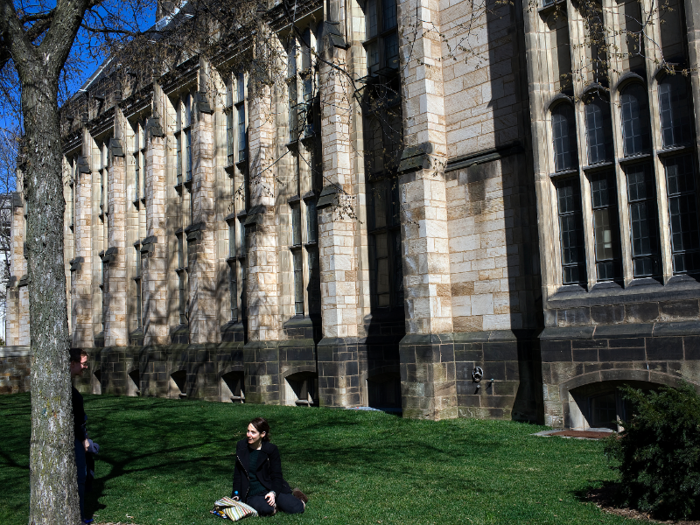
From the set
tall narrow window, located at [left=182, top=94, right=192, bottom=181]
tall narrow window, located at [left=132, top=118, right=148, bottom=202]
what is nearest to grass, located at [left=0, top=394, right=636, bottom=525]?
tall narrow window, located at [left=182, top=94, right=192, bottom=181]

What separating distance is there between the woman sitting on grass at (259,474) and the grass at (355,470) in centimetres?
18

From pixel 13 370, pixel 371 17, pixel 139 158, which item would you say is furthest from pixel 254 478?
pixel 13 370

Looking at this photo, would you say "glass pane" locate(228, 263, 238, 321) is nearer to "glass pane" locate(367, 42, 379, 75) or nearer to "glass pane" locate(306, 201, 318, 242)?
"glass pane" locate(306, 201, 318, 242)

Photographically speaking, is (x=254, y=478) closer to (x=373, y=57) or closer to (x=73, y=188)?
(x=373, y=57)

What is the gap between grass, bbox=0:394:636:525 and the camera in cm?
703

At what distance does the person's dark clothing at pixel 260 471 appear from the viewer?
7035 mm

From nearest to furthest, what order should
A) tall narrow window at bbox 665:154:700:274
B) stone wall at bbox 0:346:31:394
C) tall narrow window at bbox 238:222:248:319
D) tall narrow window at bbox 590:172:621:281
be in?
tall narrow window at bbox 665:154:700:274 < tall narrow window at bbox 590:172:621:281 < tall narrow window at bbox 238:222:248:319 < stone wall at bbox 0:346:31:394

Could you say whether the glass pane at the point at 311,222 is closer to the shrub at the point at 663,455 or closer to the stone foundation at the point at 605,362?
the stone foundation at the point at 605,362

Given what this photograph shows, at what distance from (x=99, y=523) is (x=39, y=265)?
277 cm

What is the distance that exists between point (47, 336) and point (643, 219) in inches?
353

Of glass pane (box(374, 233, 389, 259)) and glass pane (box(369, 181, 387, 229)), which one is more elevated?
glass pane (box(369, 181, 387, 229))

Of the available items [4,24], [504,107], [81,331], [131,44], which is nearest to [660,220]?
[504,107]

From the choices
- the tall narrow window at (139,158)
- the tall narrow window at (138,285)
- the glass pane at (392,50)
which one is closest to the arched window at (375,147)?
the glass pane at (392,50)

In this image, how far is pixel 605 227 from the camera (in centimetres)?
1169
